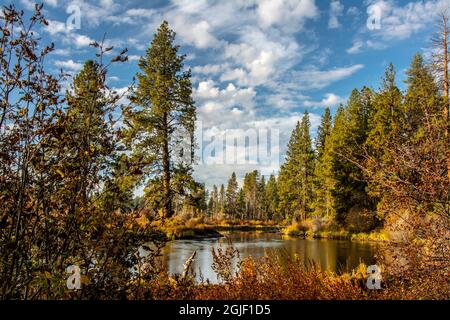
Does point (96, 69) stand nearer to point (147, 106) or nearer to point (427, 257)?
point (427, 257)

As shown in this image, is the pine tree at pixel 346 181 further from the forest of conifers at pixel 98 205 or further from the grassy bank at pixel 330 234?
the forest of conifers at pixel 98 205

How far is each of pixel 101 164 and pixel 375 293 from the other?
16.2 ft

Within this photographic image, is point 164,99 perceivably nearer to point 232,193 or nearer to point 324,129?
point 324,129

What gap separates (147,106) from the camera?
82.6 feet

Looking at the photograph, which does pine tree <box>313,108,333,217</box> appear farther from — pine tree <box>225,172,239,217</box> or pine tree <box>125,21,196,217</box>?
pine tree <box>225,172,239,217</box>

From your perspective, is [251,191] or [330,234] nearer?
[330,234]

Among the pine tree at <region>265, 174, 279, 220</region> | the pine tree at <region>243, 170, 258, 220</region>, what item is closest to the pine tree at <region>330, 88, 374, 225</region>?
the pine tree at <region>265, 174, 279, 220</region>

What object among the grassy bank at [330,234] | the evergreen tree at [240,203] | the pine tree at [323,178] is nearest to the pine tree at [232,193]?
the evergreen tree at [240,203]

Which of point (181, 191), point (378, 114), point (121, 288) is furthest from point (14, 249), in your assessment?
point (378, 114)

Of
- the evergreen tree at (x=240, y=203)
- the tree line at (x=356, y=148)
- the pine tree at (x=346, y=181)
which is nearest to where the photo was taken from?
the tree line at (x=356, y=148)

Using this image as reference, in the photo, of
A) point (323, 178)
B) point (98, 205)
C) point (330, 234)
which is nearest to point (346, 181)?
point (323, 178)

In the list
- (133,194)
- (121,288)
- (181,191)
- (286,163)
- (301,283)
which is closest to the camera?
(121,288)

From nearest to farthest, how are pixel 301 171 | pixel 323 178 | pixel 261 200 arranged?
pixel 323 178 → pixel 301 171 → pixel 261 200

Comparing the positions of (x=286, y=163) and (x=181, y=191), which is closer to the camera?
(x=181, y=191)
